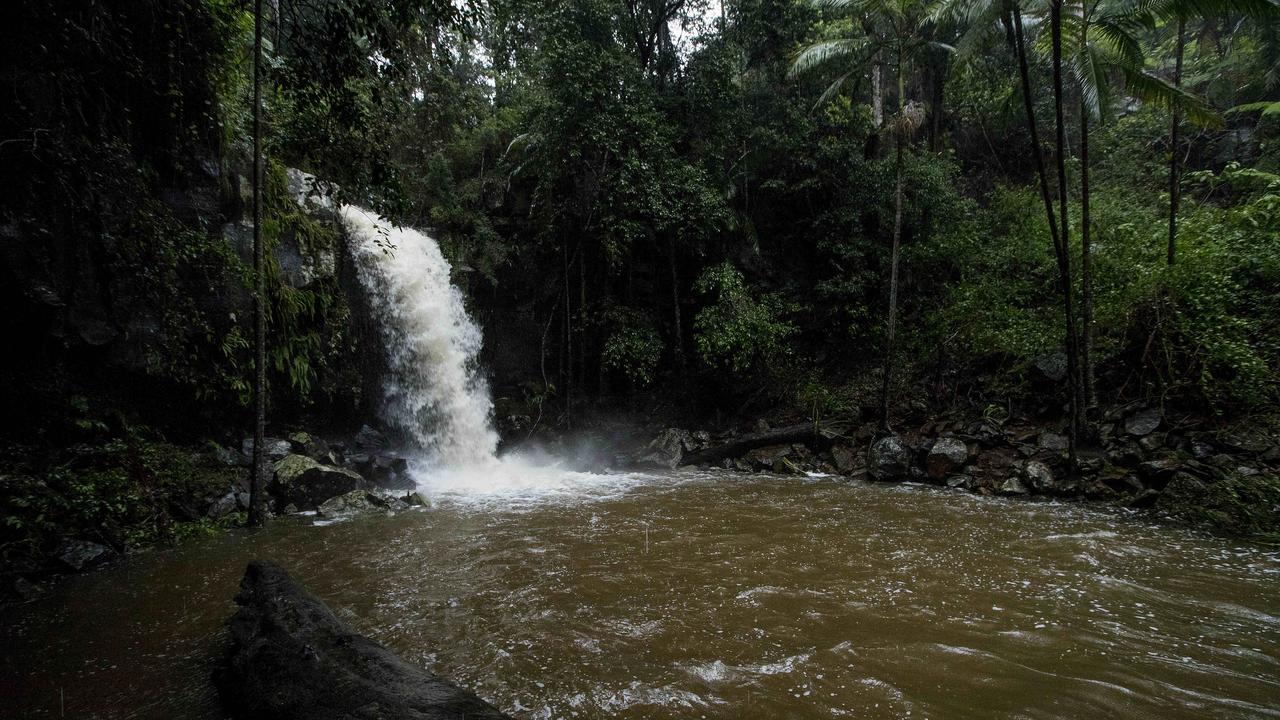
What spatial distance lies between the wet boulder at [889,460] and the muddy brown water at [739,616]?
265 centimetres

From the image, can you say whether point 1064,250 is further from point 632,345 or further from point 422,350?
point 422,350

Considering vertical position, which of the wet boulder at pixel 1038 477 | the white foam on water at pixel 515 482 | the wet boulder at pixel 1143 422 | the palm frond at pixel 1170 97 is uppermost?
the palm frond at pixel 1170 97

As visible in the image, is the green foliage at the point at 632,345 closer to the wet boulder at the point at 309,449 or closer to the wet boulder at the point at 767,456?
Result: the wet boulder at the point at 767,456

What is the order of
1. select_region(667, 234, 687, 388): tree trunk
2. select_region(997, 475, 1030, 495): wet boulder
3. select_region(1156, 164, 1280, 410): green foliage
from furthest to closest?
select_region(667, 234, 687, 388): tree trunk → select_region(997, 475, 1030, 495): wet boulder → select_region(1156, 164, 1280, 410): green foliage

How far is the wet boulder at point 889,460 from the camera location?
9.34 meters

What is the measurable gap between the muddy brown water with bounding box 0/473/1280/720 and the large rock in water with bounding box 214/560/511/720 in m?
0.37

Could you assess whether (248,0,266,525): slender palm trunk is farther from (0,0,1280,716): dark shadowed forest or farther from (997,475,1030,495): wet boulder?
(997,475,1030,495): wet boulder

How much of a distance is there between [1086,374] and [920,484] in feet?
9.67

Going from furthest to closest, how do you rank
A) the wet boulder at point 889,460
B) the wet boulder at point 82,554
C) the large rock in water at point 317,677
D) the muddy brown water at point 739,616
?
the wet boulder at point 889,460
the wet boulder at point 82,554
the muddy brown water at point 739,616
the large rock in water at point 317,677

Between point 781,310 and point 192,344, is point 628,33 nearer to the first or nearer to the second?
point 781,310

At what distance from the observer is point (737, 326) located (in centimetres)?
1217

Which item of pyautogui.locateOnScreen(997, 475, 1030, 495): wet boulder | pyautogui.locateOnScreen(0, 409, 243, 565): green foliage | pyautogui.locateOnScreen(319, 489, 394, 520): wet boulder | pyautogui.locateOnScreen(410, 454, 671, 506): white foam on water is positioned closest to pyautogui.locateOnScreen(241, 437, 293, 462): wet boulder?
pyautogui.locateOnScreen(0, 409, 243, 565): green foliage

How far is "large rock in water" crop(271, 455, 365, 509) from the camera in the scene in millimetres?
7715

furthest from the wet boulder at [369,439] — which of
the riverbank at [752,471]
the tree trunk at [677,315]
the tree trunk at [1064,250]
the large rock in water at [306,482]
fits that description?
the tree trunk at [1064,250]
